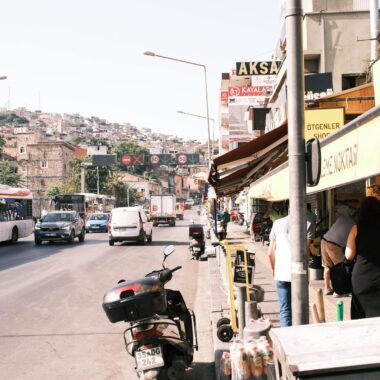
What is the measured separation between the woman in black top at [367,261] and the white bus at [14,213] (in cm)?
2349

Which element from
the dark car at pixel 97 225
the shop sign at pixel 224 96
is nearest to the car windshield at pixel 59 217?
the dark car at pixel 97 225

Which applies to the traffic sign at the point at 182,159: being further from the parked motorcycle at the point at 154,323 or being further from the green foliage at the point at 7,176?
the parked motorcycle at the point at 154,323

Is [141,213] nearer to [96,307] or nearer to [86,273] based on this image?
[86,273]

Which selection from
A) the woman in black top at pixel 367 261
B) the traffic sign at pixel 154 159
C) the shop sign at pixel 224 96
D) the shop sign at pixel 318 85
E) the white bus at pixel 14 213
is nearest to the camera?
the woman in black top at pixel 367 261

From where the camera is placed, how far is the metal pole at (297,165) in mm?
5168

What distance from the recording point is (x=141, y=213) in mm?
26828

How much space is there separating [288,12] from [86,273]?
1161 cm

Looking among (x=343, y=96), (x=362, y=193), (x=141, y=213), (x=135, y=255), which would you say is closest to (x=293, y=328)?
(x=362, y=193)

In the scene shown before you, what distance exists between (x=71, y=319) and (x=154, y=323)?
171 inches

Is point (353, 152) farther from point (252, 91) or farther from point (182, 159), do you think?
point (182, 159)

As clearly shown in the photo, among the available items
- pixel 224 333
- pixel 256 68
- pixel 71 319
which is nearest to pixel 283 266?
pixel 224 333

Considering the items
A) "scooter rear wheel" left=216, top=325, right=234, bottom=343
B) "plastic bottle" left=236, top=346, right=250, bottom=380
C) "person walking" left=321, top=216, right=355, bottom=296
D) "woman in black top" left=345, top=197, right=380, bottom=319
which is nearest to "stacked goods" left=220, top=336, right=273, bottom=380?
"plastic bottle" left=236, top=346, right=250, bottom=380

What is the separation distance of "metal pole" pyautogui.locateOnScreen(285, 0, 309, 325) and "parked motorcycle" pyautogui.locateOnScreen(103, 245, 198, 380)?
3.79 ft

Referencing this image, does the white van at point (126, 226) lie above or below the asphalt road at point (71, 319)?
above
